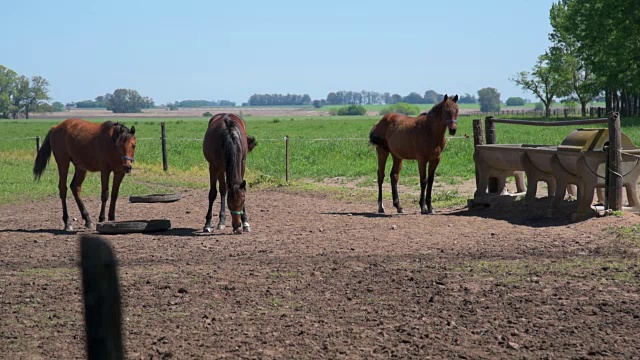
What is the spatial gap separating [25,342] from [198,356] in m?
1.39

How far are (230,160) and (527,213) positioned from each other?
15.4ft

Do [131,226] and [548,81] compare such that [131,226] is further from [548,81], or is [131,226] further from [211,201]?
[548,81]

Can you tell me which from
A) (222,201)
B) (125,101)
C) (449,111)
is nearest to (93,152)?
(222,201)

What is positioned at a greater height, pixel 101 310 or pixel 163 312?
pixel 101 310

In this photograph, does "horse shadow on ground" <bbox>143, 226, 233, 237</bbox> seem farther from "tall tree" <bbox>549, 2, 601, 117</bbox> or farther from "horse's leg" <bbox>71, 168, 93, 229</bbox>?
"tall tree" <bbox>549, 2, 601, 117</bbox>

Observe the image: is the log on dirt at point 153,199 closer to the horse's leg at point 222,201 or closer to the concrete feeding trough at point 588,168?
the horse's leg at point 222,201

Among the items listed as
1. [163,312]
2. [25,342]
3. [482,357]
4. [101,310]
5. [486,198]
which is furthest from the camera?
[486,198]

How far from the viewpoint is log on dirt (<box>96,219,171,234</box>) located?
1194 centimetres

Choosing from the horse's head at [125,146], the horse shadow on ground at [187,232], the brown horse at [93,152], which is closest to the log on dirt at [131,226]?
the horse shadow on ground at [187,232]

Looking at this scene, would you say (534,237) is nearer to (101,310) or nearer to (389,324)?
(389,324)

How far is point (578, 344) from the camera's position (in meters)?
5.98

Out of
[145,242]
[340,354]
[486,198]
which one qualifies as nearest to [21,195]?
[145,242]

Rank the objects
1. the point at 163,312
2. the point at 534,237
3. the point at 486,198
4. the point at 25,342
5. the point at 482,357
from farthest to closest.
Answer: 1. the point at 486,198
2. the point at 534,237
3. the point at 163,312
4. the point at 25,342
5. the point at 482,357

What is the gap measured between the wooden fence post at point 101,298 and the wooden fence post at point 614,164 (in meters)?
10.3
